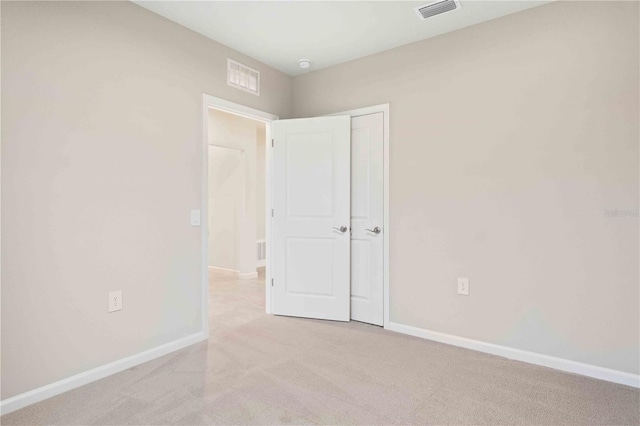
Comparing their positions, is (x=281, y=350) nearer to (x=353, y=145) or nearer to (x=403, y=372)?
(x=403, y=372)

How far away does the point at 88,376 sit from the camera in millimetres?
2404

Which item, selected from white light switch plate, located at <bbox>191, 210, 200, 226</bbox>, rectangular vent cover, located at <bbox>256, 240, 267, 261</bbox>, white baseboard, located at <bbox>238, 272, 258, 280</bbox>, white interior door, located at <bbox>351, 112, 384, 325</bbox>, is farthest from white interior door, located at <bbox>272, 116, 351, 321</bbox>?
rectangular vent cover, located at <bbox>256, 240, 267, 261</bbox>

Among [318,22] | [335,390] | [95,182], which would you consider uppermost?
[318,22]

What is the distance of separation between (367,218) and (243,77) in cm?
180

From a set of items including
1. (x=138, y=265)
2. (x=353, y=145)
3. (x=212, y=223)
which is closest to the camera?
(x=138, y=265)

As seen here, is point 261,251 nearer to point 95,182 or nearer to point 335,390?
point 95,182

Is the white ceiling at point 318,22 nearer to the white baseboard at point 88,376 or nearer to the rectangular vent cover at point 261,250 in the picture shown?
the white baseboard at point 88,376

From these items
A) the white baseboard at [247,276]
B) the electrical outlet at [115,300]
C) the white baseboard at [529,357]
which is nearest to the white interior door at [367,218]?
the white baseboard at [529,357]

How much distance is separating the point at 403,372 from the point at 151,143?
8.04 feet

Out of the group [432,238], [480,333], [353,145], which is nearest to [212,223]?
[353,145]

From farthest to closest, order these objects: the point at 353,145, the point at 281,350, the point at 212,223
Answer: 1. the point at 212,223
2. the point at 353,145
3. the point at 281,350

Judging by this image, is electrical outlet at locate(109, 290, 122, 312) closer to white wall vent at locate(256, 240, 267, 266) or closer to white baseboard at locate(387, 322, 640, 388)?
white baseboard at locate(387, 322, 640, 388)

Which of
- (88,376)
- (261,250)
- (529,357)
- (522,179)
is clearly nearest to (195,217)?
(88,376)

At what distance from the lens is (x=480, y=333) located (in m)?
2.96
